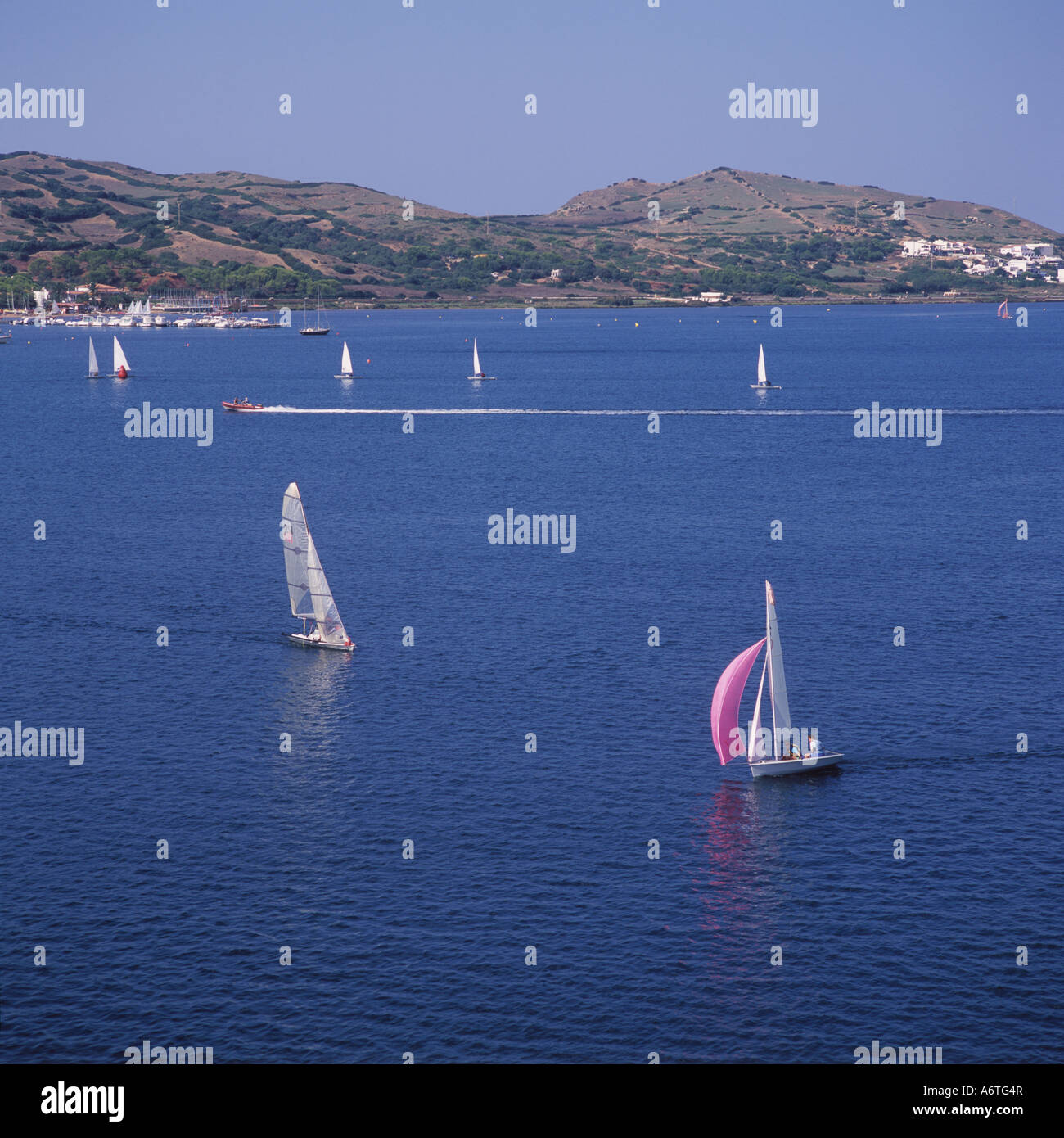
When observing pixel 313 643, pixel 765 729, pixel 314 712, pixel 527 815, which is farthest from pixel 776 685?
pixel 313 643

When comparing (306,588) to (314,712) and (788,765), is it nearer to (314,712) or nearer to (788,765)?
(314,712)

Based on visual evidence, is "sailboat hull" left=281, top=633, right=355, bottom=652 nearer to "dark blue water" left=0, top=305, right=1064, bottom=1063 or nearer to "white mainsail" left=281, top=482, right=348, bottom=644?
"white mainsail" left=281, top=482, right=348, bottom=644

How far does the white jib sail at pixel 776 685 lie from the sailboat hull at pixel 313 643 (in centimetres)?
3666

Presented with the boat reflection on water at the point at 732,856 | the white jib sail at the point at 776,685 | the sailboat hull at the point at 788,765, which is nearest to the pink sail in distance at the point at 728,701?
the white jib sail at the point at 776,685

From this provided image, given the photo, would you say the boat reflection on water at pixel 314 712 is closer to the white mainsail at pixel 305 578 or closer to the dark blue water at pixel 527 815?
the dark blue water at pixel 527 815

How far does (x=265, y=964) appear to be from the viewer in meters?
66.2

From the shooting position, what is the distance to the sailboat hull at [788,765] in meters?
86.6

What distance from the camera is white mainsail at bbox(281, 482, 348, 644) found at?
11206 centimetres

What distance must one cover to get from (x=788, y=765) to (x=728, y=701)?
577 centimetres

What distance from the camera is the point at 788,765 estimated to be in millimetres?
86688

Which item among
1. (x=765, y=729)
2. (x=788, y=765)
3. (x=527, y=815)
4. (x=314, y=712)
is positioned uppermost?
(x=314, y=712)

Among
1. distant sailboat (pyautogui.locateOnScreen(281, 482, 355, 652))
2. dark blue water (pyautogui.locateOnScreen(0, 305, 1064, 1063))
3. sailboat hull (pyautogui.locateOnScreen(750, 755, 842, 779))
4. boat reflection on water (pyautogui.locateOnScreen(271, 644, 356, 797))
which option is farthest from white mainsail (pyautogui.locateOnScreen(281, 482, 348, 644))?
sailboat hull (pyautogui.locateOnScreen(750, 755, 842, 779))

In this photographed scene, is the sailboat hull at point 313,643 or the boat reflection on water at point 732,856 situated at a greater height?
the sailboat hull at point 313,643

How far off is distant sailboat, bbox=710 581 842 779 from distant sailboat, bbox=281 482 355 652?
118 feet
